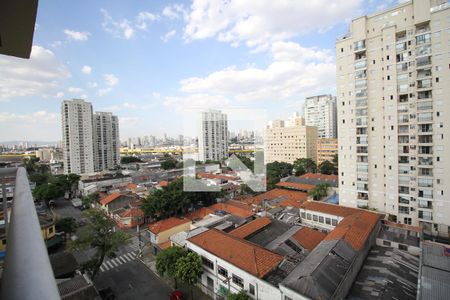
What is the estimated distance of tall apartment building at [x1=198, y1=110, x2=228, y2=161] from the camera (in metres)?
25.9

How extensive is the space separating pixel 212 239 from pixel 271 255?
2.23 m

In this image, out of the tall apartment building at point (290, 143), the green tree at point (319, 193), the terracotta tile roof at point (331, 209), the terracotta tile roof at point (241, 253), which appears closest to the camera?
the terracotta tile roof at point (241, 253)

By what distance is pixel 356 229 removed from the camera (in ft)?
29.1

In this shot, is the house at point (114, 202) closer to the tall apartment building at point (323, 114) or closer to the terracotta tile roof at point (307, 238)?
the terracotta tile roof at point (307, 238)

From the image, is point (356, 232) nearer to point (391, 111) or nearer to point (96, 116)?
point (391, 111)

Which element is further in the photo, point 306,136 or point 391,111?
point 306,136

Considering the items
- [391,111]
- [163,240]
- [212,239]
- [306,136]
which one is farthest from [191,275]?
[306,136]

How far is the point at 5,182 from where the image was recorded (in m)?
1.57

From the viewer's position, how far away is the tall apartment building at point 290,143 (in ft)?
105

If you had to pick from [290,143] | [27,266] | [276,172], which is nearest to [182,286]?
[27,266]

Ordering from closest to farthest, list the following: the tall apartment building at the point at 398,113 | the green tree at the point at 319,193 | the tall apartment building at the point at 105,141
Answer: the tall apartment building at the point at 398,113 < the green tree at the point at 319,193 < the tall apartment building at the point at 105,141

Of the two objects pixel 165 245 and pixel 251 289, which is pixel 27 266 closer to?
pixel 251 289

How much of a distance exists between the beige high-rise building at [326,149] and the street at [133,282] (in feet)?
89.6

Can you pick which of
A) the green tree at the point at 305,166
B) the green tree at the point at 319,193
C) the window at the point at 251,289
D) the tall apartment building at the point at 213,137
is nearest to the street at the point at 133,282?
the window at the point at 251,289
